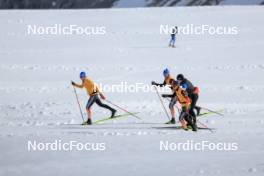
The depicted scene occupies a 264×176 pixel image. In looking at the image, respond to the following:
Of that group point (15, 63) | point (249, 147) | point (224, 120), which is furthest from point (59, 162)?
point (15, 63)

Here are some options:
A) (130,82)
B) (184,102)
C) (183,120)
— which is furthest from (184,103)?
(130,82)

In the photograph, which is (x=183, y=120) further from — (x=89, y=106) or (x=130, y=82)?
(x=130, y=82)

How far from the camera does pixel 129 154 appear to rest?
13062mm

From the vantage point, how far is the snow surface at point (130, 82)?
41.2 feet

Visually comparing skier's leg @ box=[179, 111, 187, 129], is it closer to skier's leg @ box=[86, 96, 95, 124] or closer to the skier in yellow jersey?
the skier in yellow jersey

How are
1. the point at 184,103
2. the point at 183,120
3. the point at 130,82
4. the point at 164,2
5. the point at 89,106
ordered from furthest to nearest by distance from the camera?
the point at 164,2 → the point at 130,82 → the point at 89,106 → the point at 183,120 → the point at 184,103

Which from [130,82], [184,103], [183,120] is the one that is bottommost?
[183,120]

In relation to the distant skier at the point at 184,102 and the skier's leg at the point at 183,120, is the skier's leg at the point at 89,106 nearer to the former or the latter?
the distant skier at the point at 184,102

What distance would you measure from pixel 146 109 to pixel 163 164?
23.7 feet

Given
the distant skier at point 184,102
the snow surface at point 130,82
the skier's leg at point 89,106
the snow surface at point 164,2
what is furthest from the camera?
the snow surface at point 164,2

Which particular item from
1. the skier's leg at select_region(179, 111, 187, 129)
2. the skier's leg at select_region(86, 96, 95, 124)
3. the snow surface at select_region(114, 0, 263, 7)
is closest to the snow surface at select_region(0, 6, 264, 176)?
the skier's leg at select_region(179, 111, 187, 129)

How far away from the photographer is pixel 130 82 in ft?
78.2

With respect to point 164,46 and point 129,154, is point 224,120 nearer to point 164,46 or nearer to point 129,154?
point 129,154

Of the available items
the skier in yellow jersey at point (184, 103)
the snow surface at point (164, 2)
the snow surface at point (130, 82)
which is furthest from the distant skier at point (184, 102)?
the snow surface at point (164, 2)
